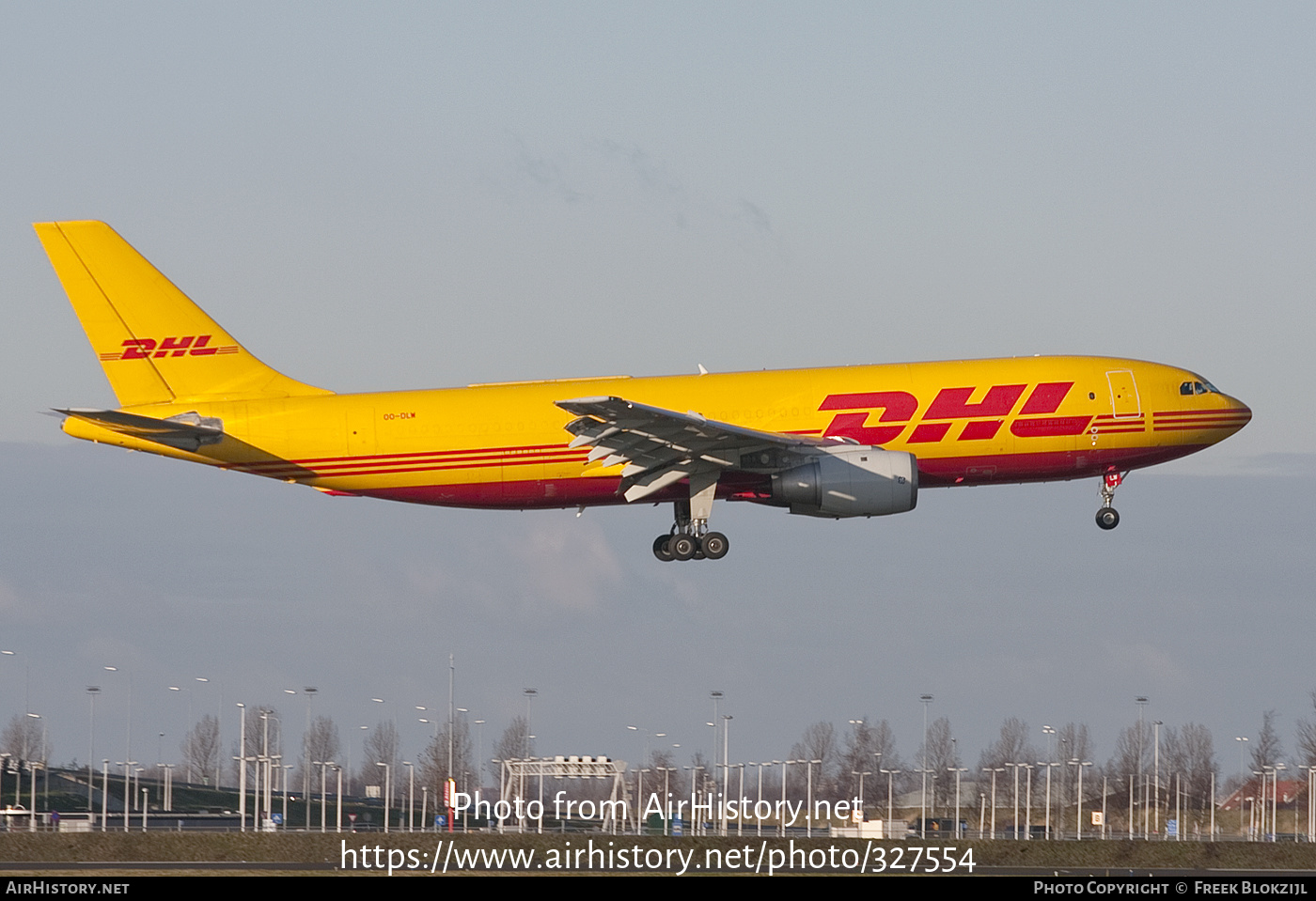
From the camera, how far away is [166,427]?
5053 cm

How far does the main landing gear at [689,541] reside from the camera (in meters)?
52.9

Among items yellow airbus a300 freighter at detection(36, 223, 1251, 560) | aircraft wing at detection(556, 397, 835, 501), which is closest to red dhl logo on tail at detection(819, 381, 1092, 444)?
yellow airbus a300 freighter at detection(36, 223, 1251, 560)

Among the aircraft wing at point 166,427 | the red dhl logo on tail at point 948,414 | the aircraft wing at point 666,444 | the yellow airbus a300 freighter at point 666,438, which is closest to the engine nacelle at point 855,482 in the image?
the yellow airbus a300 freighter at point 666,438

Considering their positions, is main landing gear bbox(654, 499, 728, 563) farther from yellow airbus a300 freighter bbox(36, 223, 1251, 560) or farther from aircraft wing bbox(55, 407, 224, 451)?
aircraft wing bbox(55, 407, 224, 451)

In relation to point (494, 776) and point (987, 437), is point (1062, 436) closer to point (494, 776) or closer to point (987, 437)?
point (987, 437)

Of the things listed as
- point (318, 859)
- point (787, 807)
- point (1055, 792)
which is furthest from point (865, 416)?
point (1055, 792)

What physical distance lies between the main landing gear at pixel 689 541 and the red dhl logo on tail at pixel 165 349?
46.5 ft

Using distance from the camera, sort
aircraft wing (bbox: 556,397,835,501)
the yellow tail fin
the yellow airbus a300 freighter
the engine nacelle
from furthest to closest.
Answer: the yellow tail fin → the yellow airbus a300 freighter → the engine nacelle → aircraft wing (bbox: 556,397,835,501)

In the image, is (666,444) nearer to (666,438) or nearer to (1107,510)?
(666,438)

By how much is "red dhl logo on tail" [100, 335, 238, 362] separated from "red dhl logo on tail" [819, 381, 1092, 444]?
18.2 metres

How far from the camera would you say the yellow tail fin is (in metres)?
52.8

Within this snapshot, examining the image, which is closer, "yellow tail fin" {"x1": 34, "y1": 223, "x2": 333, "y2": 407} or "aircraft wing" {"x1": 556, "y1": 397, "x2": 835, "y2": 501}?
"aircraft wing" {"x1": 556, "y1": 397, "x2": 835, "y2": 501}

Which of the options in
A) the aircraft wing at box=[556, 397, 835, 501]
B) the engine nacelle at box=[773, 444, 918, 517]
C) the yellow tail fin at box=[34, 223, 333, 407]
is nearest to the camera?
the aircraft wing at box=[556, 397, 835, 501]

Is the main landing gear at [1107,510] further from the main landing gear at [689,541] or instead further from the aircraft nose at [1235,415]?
the main landing gear at [689,541]
